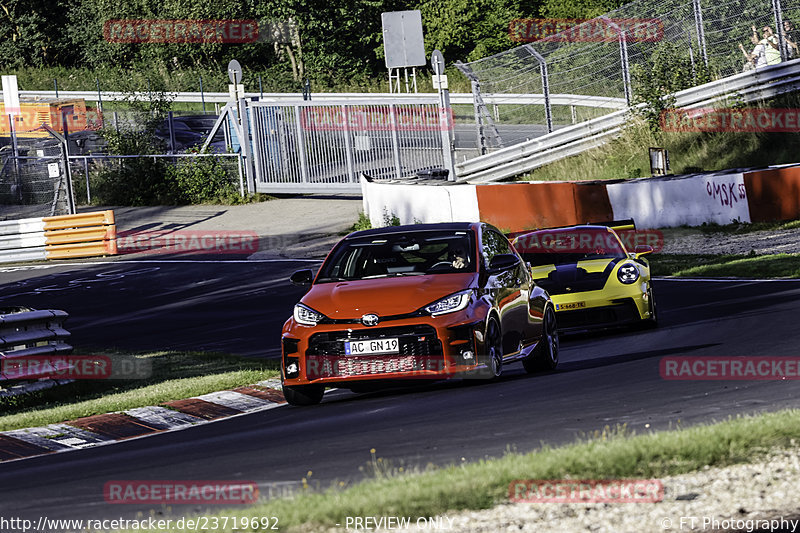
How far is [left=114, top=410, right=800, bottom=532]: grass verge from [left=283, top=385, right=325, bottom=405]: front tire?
401cm

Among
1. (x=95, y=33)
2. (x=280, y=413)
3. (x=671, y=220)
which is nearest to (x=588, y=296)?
(x=280, y=413)

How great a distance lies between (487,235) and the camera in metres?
12.4

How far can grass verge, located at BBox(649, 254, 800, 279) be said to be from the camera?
19484 millimetres

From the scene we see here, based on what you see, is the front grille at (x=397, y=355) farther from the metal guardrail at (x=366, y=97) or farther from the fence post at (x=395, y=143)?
the fence post at (x=395, y=143)

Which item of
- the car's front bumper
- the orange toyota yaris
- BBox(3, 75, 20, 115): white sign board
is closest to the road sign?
BBox(3, 75, 20, 115): white sign board

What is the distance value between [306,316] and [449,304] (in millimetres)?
1235

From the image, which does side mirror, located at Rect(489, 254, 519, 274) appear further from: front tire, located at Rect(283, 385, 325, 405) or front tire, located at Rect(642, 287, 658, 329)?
front tire, located at Rect(642, 287, 658, 329)

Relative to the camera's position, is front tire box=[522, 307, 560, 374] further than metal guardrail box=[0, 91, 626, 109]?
No

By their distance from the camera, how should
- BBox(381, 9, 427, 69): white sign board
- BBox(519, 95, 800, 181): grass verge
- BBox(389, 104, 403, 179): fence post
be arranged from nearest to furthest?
BBox(519, 95, 800, 181): grass verge
BBox(389, 104, 403, 179): fence post
BBox(381, 9, 427, 69): white sign board

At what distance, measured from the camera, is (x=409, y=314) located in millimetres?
10727

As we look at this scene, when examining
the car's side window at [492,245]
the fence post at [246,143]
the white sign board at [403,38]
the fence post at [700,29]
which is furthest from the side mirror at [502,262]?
the white sign board at [403,38]

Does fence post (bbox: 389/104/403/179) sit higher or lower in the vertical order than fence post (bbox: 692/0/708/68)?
lower

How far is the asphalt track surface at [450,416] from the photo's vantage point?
7.81 metres

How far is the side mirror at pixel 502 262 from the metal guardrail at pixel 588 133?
19133 mm
